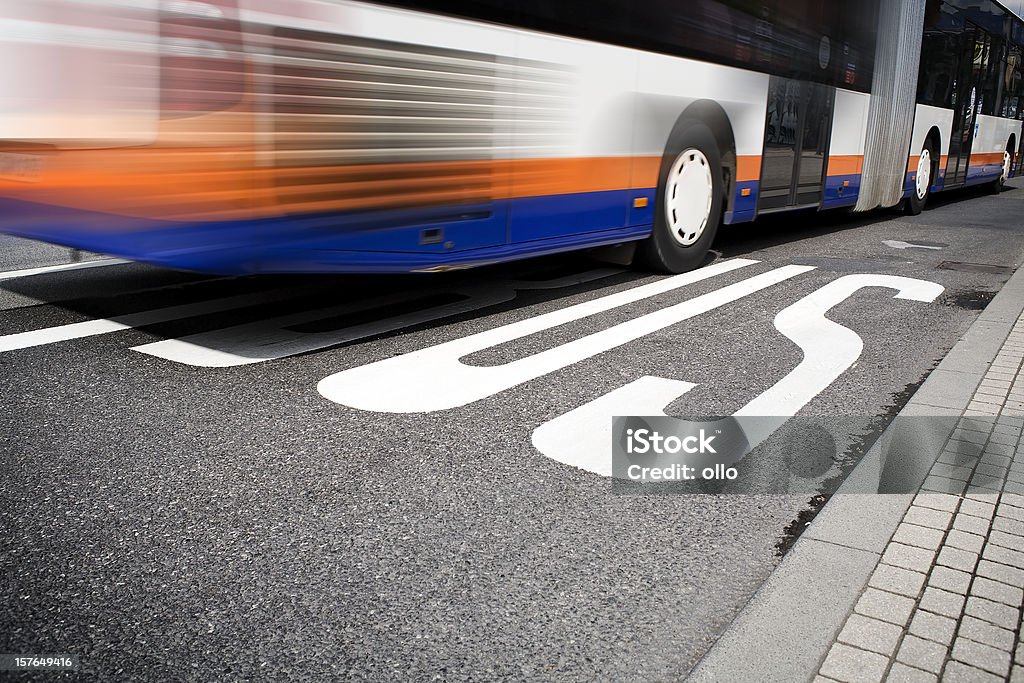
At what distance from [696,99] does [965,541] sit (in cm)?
510

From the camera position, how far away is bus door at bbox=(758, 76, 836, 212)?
338 inches

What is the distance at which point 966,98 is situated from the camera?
49.1 ft

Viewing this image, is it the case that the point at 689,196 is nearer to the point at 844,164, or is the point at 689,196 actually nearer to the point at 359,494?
the point at 844,164

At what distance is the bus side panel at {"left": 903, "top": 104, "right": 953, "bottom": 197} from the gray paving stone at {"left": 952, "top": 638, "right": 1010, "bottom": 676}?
12.0 meters

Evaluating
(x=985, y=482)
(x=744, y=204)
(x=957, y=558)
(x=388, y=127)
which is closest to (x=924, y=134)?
(x=744, y=204)

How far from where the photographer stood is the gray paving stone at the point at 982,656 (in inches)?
89.7

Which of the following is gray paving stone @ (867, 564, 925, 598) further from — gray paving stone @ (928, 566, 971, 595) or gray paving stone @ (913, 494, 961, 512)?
gray paving stone @ (913, 494, 961, 512)

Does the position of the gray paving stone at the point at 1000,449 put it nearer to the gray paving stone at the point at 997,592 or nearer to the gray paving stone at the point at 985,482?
the gray paving stone at the point at 985,482

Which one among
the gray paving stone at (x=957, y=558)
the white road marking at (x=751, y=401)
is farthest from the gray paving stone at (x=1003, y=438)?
the gray paving stone at (x=957, y=558)

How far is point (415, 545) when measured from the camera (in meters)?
2.85

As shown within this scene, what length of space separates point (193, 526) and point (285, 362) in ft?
6.30

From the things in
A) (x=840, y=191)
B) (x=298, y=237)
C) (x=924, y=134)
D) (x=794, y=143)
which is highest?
(x=924, y=134)

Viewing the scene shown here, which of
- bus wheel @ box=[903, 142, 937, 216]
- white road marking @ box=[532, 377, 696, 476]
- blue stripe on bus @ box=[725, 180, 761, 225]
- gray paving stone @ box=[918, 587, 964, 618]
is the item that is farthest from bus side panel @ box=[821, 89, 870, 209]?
gray paving stone @ box=[918, 587, 964, 618]

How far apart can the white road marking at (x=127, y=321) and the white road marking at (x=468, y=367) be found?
1.62m
